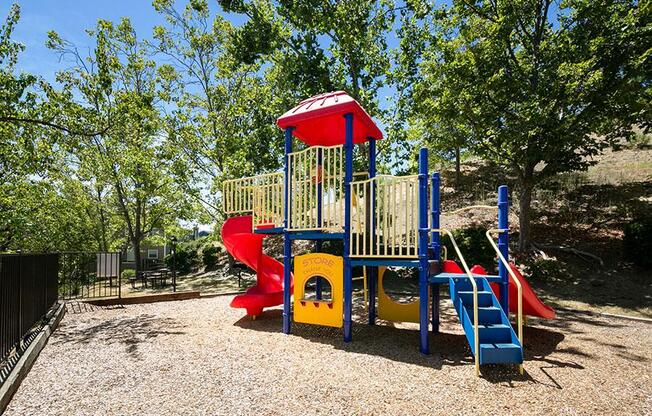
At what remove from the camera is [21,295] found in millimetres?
5344

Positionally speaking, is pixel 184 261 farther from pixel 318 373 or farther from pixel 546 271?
pixel 318 373

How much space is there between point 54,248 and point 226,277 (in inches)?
492

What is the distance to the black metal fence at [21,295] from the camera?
4525mm

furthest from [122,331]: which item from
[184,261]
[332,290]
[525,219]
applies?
[184,261]

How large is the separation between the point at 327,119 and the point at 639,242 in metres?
10.8

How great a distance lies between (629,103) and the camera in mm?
10359

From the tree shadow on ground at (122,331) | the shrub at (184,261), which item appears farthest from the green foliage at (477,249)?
the shrub at (184,261)

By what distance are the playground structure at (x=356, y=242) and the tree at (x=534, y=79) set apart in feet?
20.0

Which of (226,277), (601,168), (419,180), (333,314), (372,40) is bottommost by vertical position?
(226,277)

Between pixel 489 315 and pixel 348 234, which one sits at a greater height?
pixel 348 234

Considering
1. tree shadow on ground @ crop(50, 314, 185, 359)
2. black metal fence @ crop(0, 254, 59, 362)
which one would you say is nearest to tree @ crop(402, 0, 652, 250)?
tree shadow on ground @ crop(50, 314, 185, 359)

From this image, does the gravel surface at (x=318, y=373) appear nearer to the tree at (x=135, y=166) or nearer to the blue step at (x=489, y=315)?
the blue step at (x=489, y=315)

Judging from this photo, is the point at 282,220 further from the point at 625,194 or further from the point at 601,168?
the point at 601,168

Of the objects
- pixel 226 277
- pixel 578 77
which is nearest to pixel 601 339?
pixel 578 77
